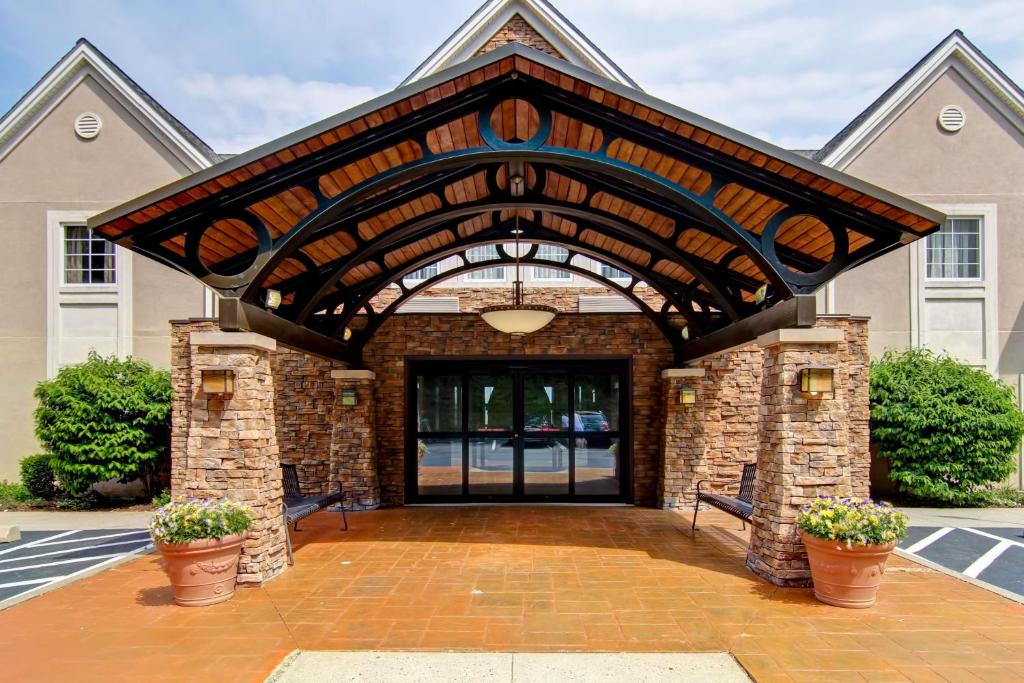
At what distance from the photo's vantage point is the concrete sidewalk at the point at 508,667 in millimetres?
3799

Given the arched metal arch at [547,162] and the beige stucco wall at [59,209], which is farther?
the beige stucco wall at [59,209]

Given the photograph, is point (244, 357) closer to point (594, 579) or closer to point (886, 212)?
point (594, 579)

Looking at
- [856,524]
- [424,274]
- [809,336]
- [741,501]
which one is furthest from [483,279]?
[856,524]

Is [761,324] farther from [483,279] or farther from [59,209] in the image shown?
[59,209]

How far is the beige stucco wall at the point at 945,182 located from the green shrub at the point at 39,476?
14579mm

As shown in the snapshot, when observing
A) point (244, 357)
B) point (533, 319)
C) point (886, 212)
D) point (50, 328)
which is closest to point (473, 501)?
point (533, 319)

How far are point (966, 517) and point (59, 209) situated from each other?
16333 millimetres

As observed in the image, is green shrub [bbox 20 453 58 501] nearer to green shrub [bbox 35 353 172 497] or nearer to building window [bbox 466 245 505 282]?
green shrub [bbox 35 353 172 497]

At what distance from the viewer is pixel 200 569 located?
5.05m

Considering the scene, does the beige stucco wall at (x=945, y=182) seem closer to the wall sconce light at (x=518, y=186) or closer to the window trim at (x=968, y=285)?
the window trim at (x=968, y=285)

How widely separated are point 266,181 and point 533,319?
3544 millimetres

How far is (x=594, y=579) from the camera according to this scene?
5.91 m

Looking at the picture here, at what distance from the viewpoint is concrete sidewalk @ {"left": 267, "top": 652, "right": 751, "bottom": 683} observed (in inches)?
150

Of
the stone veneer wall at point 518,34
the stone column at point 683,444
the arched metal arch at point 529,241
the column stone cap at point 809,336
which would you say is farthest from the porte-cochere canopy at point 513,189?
the stone veneer wall at point 518,34
